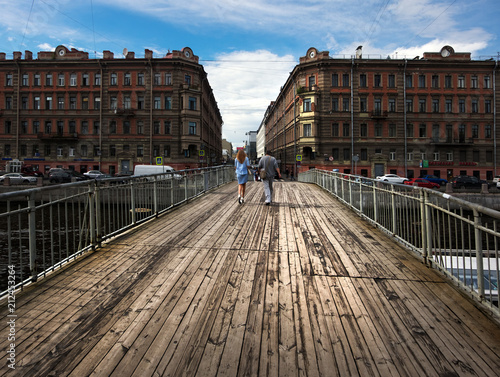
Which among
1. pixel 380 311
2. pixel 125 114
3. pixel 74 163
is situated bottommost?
pixel 380 311

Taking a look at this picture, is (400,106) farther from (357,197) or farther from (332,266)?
(332,266)

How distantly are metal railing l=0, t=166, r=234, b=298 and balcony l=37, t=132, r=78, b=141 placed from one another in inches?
1362

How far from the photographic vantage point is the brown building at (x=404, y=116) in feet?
137

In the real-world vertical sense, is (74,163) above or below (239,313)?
above

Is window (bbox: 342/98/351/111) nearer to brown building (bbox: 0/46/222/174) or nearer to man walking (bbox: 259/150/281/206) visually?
brown building (bbox: 0/46/222/174)

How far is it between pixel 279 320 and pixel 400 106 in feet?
149

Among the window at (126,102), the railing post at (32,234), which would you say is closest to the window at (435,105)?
the window at (126,102)

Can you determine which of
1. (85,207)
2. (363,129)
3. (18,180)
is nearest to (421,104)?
(363,129)

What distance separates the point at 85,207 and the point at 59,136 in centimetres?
4372

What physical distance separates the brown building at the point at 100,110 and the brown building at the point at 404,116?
16.3 meters

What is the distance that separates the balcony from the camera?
138 ft

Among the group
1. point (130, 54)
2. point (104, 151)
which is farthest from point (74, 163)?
point (130, 54)

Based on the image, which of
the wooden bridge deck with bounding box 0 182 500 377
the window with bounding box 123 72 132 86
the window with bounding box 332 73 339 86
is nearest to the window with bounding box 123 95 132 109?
the window with bounding box 123 72 132 86

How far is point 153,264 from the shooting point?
452 centimetres
